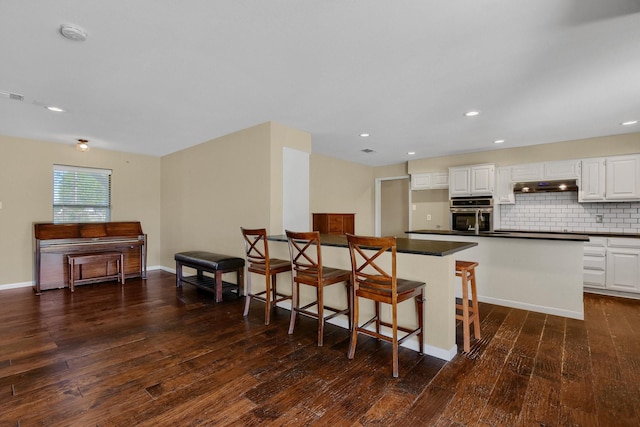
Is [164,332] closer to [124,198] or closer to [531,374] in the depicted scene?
[531,374]

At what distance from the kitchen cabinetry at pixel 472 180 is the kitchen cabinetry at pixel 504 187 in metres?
0.15

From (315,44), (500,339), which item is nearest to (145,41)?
(315,44)

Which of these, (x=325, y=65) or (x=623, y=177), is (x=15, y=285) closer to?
(x=325, y=65)

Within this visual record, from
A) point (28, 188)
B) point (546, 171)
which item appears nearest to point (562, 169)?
point (546, 171)

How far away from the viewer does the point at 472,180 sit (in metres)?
5.60

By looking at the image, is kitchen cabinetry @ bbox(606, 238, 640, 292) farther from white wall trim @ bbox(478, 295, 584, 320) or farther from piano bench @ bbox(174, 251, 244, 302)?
piano bench @ bbox(174, 251, 244, 302)

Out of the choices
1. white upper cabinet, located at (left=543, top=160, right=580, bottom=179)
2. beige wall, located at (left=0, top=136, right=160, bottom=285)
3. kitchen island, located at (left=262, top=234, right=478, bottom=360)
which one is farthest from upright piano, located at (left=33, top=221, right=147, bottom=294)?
white upper cabinet, located at (left=543, top=160, right=580, bottom=179)

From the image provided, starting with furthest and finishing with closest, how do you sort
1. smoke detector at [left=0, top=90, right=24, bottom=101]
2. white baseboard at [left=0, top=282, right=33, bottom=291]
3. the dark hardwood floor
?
white baseboard at [left=0, top=282, right=33, bottom=291] < smoke detector at [left=0, top=90, right=24, bottom=101] < the dark hardwood floor

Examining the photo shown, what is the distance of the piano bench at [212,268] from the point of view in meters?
4.04

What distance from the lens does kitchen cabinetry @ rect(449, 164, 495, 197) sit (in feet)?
17.7

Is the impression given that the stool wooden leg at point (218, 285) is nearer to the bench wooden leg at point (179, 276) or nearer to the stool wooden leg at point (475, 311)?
the bench wooden leg at point (179, 276)

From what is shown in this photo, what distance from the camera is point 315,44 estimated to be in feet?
7.12

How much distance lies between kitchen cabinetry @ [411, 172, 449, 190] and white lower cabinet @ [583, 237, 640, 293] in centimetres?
241

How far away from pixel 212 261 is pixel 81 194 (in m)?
3.23
